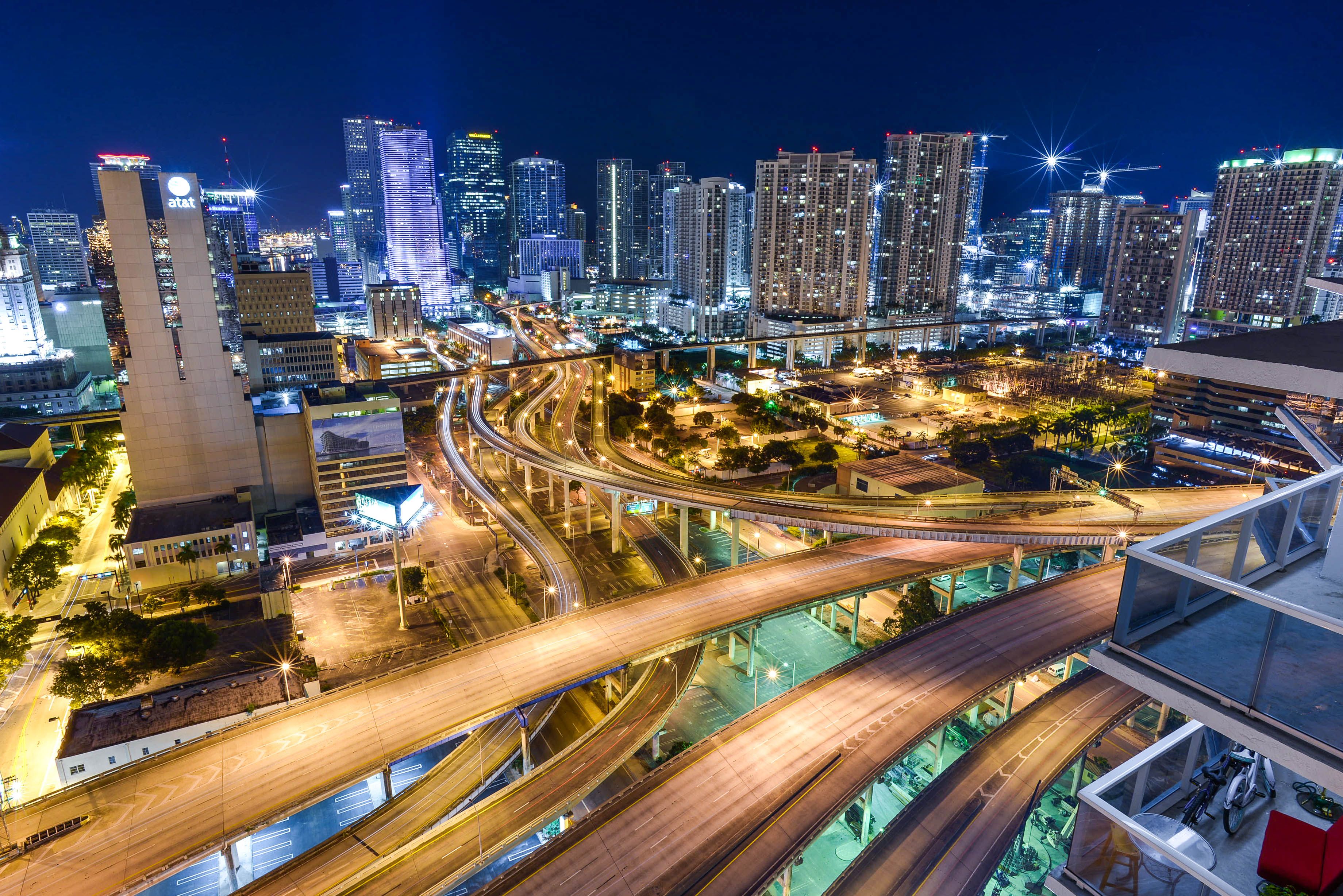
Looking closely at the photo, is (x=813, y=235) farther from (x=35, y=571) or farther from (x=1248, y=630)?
(x=1248, y=630)

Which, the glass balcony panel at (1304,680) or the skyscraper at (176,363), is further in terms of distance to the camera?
the skyscraper at (176,363)

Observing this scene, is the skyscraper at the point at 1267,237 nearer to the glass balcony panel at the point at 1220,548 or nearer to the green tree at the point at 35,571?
the glass balcony panel at the point at 1220,548

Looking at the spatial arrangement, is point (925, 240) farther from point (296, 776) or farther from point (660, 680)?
point (296, 776)

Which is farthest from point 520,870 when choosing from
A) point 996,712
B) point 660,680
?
point 996,712

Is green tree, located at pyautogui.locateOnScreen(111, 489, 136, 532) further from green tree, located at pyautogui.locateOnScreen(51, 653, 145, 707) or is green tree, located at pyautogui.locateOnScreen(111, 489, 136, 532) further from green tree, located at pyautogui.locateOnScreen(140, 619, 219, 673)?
green tree, located at pyautogui.locateOnScreen(51, 653, 145, 707)

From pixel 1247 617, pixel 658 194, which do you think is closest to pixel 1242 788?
pixel 1247 617

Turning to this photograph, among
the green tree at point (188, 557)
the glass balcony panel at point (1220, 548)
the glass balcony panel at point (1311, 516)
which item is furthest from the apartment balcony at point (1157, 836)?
the green tree at point (188, 557)

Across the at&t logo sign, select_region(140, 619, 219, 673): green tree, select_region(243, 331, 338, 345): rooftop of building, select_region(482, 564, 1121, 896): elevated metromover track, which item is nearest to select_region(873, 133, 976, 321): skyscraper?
select_region(243, 331, 338, 345): rooftop of building
